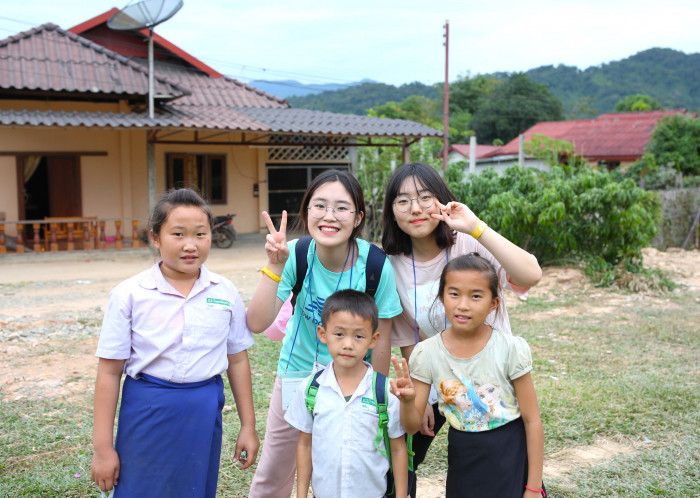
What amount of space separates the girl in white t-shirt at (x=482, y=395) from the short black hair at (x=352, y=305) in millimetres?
233

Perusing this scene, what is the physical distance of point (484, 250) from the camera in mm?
2432

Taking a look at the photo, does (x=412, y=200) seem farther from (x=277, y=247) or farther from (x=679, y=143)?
(x=679, y=143)

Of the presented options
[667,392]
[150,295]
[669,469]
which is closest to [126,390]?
[150,295]

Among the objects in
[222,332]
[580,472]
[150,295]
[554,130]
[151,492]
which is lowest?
[580,472]

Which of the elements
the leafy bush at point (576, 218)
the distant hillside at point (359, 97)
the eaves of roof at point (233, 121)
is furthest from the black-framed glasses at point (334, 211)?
the distant hillside at point (359, 97)

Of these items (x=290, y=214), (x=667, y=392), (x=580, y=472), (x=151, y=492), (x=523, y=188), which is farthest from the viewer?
(x=290, y=214)

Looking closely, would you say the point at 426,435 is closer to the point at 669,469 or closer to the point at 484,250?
the point at 484,250

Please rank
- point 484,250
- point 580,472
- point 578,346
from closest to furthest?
1. point 484,250
2. point 580,472
3. point 578,346

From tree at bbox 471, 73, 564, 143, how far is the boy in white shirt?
140 feet

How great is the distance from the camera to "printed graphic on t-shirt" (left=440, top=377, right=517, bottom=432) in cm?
213

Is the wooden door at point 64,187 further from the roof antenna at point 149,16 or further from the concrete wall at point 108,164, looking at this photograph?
the roof antenna at point 149,16

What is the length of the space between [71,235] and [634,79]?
227 feet

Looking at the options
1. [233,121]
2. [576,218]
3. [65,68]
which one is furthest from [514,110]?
[576,218]

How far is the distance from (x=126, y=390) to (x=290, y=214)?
45.7ft
